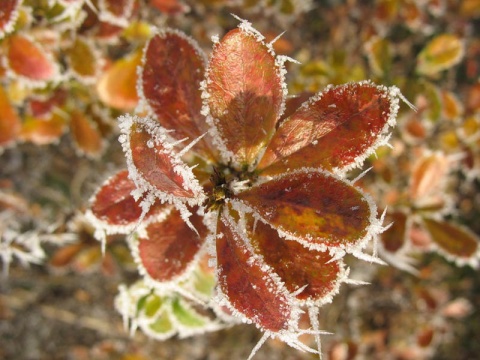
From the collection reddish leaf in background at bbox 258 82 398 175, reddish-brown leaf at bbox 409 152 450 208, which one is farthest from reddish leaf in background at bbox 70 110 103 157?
reddish-brown leaf at bbox 409 152 450 208

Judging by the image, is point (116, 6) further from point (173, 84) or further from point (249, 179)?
point (249, 179)

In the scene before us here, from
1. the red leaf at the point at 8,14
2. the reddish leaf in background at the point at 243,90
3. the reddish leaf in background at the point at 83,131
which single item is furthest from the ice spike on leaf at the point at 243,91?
the reddish leaf in background at the point at 83,131

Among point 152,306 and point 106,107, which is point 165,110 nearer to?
point 152,306

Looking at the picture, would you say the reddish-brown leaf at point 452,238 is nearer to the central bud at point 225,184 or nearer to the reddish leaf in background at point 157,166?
the central bud at point 225,184

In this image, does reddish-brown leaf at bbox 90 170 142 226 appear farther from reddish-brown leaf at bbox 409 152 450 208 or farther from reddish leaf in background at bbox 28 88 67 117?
reddish-brown leaf at bbox 409 152 450 208

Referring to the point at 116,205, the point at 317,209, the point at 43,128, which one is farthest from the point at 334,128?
the point at 43,128

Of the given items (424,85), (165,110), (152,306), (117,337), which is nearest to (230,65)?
(165,110)
